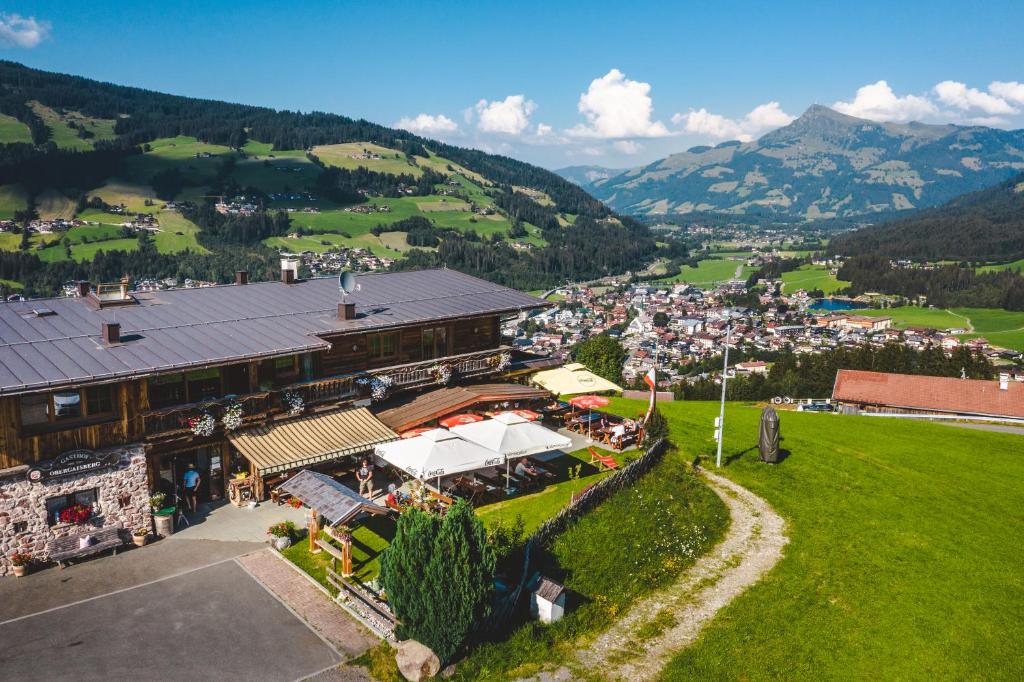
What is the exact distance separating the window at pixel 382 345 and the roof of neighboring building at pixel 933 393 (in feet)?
126

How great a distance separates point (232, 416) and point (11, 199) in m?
211

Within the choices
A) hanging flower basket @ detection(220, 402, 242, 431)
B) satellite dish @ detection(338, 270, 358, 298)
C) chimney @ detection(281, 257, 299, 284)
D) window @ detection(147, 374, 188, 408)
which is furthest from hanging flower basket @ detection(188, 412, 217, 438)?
chimney @ detection(281, 257, 299, 284)

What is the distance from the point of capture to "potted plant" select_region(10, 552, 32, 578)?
59.7 feet

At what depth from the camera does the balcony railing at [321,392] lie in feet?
69.8

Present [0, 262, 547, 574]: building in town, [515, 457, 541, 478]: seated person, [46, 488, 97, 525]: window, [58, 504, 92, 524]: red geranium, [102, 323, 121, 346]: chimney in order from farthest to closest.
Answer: [515, 457, 541, 478]: seated person → [102, 323, 121, 346]: chimney → [58, 504, 92, 524]: red geranium → [46, 488, 97, 525]: window → [0, 262, 547, 574]: building in town

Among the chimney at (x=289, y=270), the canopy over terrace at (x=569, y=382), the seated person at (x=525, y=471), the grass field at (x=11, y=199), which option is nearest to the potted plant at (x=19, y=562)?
the seated person at (x=525, y=471)

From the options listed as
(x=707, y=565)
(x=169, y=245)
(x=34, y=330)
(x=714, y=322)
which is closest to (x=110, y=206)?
(x=169, y=245)

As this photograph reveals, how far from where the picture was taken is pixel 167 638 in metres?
15.5

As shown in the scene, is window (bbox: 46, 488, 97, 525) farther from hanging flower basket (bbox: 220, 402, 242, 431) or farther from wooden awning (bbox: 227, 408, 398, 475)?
wooden awning (bbox: 227, 408, 398, 475)

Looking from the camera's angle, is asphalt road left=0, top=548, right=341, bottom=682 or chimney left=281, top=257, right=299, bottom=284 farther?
chimney left=281, top=257, right=299, bottom=284

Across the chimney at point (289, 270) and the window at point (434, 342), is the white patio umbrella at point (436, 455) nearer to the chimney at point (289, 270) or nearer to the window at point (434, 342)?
the window at point (434, 342)

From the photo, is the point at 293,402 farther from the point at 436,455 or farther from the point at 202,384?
the point at 436,455

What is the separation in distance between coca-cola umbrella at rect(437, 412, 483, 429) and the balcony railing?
3097 mm

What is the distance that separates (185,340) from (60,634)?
9886mm
